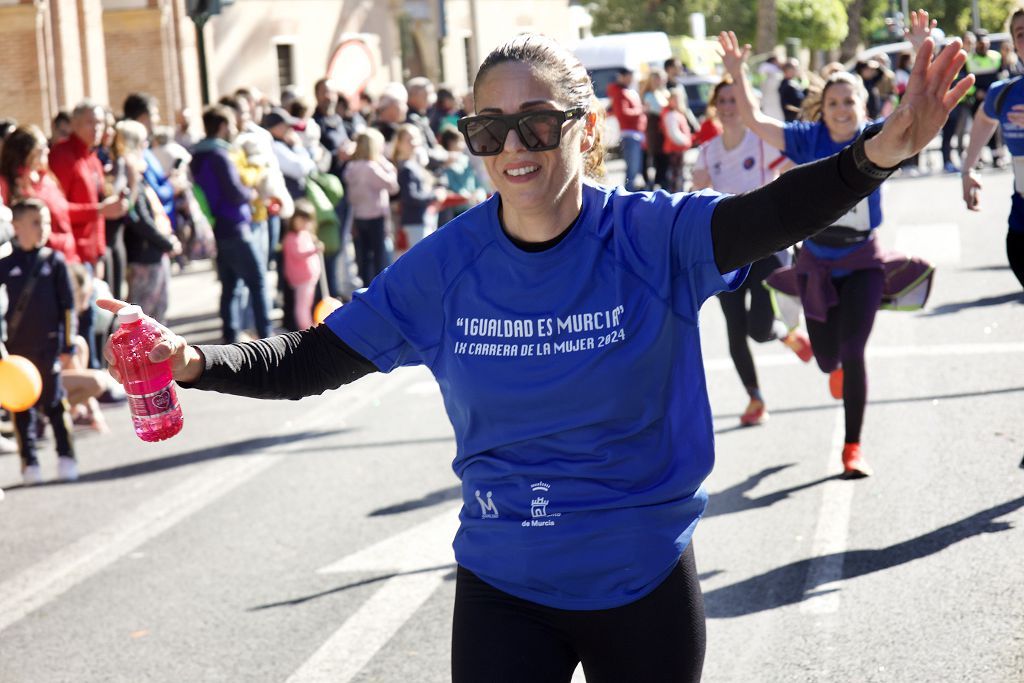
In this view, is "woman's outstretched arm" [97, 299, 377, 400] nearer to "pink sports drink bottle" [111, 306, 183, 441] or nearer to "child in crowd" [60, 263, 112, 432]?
"pink sports drink bottle" [111, 306, 183, 441]

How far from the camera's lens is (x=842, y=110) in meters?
8.20

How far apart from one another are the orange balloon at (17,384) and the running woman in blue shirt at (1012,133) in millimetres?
4989

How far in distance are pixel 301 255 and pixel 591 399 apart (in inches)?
439

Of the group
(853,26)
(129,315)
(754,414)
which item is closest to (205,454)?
(754,414)

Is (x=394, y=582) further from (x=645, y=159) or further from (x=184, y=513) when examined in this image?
(x=645, y=159)

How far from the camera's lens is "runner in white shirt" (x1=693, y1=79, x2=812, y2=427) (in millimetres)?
9742

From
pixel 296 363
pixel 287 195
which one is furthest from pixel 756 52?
pixel 296 363

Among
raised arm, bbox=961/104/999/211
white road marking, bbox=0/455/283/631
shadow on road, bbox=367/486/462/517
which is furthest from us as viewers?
shadow on road, bbox=367/486/462/517

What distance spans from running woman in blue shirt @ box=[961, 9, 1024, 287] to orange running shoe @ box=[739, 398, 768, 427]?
6.89 feet

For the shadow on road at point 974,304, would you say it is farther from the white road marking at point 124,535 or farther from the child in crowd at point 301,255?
the white road marking at point 124,535

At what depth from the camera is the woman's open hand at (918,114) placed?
2898mm

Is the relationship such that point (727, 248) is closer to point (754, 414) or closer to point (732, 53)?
point (732, 53)

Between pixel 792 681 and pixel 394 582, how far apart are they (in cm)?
207

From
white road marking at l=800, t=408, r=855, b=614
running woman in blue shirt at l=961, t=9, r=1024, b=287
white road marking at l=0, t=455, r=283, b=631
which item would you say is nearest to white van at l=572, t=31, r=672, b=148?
white road marking at l=0, t=455, r=283, b=631
